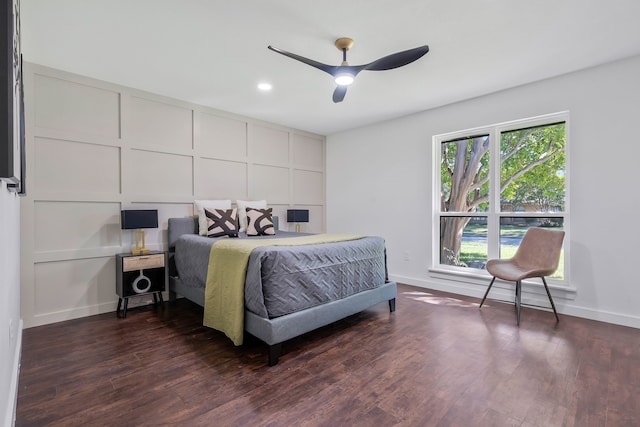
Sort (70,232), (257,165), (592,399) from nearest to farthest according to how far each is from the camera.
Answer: (592,399) < (70,232) < (257,165)

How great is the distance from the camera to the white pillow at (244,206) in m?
4.15

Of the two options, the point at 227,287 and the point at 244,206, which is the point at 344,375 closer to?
the point at 227,287

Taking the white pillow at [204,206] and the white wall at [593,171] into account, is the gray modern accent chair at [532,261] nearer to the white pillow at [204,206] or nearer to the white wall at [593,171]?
the white wall at [593,171]

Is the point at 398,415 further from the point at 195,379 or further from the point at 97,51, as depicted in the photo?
the point at 97,51

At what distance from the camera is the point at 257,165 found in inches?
190

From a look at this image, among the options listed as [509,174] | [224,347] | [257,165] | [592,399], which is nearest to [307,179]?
[257,165]

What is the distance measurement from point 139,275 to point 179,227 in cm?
72

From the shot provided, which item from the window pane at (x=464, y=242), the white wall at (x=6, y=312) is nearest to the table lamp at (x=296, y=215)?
the window pane at (x=464, y=242)

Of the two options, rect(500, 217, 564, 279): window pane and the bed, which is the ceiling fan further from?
rect(500, 217, 564, 279): window pane

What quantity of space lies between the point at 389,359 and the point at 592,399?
1196 mm

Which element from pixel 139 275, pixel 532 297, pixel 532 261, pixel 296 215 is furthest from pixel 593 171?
pixel 139 275

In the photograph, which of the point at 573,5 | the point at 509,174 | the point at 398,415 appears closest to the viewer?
the point at 398,415

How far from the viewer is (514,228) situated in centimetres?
375

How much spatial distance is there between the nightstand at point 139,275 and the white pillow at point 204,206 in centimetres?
52
